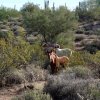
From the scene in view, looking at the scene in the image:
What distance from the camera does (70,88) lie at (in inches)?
409

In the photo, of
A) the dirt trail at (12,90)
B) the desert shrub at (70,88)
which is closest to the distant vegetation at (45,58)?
the desert shrub at (70,88)

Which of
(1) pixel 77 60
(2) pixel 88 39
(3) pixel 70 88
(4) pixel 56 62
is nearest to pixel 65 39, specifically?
(2) pixel 88 39

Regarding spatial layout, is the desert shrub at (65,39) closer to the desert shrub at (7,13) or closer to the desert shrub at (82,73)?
the desert shrub at (82,73)

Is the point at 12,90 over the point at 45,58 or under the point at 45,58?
under

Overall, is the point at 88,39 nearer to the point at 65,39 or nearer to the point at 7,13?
the point at 65,39

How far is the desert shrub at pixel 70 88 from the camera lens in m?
9.83

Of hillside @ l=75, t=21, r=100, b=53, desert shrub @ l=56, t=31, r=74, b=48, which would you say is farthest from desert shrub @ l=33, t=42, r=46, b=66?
hillside @ l=75, t=21, r=100, b=53

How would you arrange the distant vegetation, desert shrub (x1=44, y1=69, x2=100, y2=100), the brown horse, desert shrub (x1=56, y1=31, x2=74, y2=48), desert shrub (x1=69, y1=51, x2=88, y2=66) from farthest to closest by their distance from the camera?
1. desert shrub (x1=56, y1=31, x2=74, y2=48)
2. desert shrub (x1=69, y1=51, x2=88, y2=66)
3. the brown horse
4. the distant vegetation
5. desert shrub (x1=44, y1=69, x2=100, y2=100)

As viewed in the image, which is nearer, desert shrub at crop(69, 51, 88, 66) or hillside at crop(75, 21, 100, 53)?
desert shrub at crop(69, 51, 88, 66)

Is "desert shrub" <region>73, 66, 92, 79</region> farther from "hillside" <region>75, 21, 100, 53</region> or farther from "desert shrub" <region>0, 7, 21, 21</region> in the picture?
"desert shrub" <region>0, 7, 21, 21</region>

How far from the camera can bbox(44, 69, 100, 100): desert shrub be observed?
9828 mm

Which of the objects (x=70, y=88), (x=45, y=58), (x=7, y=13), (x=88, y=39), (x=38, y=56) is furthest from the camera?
(x=7, y=13)

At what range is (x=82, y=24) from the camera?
55875 millimetres

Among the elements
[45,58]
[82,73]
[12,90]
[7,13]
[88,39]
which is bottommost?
[88,39]
